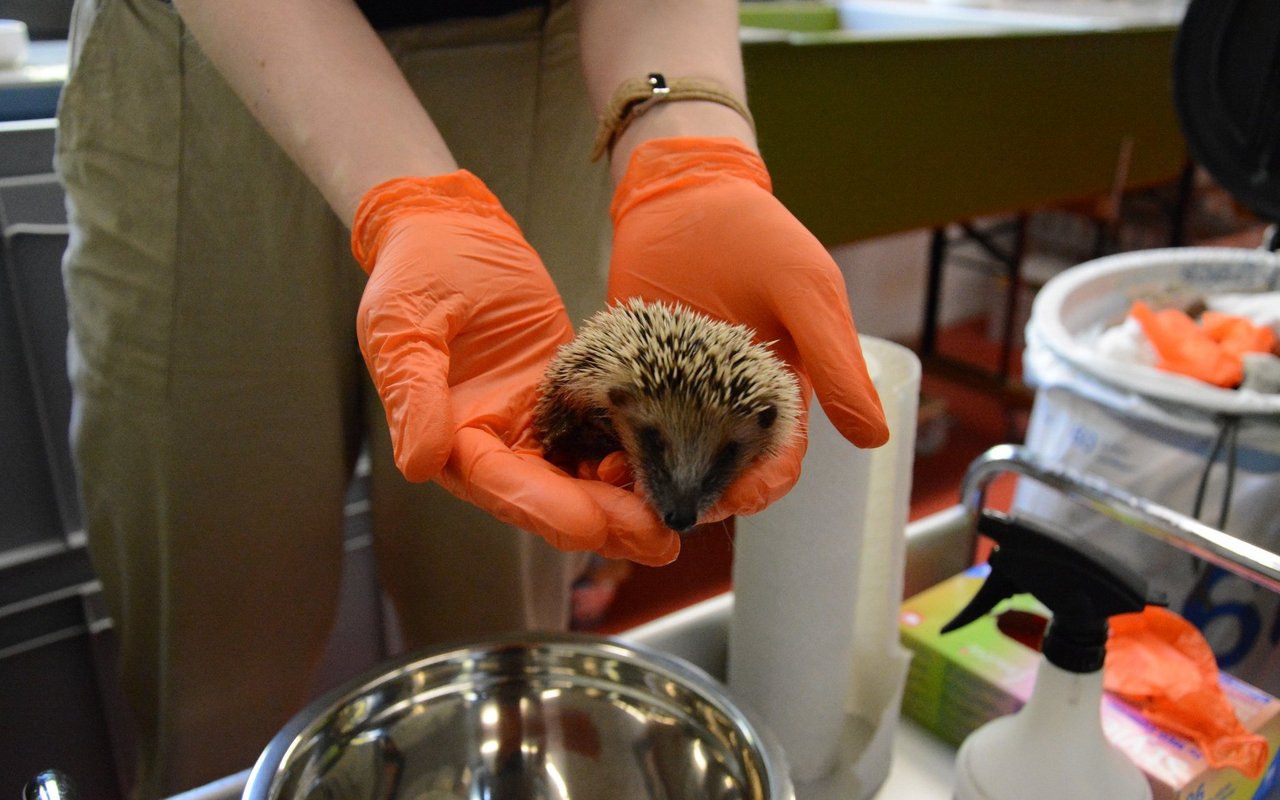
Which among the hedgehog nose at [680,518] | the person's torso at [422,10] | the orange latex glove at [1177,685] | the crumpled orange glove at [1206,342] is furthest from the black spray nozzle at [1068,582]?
the crumpled orange glove at [1206,342]

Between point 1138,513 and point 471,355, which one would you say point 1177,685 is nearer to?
point 1138,513

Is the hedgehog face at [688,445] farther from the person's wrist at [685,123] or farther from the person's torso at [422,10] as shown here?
the person's torso at [422,10]

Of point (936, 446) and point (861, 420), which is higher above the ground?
point (861, 420)

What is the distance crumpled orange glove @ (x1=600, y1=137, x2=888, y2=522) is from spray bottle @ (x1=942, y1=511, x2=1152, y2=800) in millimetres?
184

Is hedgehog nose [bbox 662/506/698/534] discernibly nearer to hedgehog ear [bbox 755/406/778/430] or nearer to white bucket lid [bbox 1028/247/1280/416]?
hedgehog ear [bbox 755/406/778/430]

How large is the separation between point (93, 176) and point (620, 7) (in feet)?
1.99

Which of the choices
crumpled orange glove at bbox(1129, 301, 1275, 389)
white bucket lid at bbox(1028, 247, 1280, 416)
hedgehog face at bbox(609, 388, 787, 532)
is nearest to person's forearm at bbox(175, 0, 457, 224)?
hedgehog face at bbox(609, 388, 787, 532)

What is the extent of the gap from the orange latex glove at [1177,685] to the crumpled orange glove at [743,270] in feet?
1.49

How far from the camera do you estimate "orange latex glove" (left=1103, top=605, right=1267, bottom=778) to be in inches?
35.8

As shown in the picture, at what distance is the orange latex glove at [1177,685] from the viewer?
909 mm

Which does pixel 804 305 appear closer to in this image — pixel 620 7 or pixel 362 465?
pixel 620 7

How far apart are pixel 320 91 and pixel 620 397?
368 millimetres

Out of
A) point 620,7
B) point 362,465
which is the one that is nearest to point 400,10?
point 620,7

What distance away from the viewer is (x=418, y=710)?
83 centimetres
